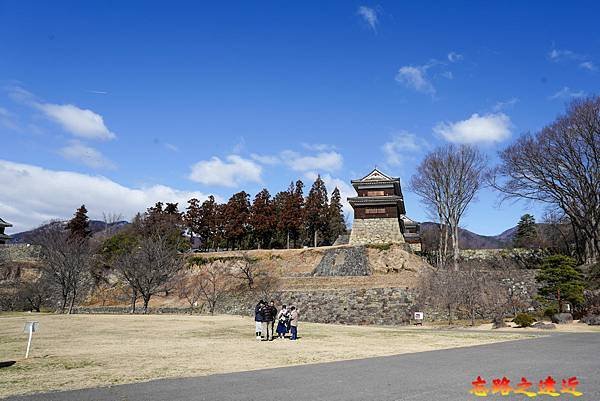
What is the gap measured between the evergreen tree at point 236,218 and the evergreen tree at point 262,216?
1012 mm

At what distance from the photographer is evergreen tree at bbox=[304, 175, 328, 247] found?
58.0 meters

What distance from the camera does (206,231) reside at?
2274 inches

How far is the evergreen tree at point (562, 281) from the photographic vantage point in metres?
25.3

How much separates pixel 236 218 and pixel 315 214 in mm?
10620

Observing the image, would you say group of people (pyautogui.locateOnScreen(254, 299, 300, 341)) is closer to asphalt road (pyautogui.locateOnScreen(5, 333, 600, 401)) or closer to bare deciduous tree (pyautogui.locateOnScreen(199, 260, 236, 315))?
asphalt road (pyautogui.locateOnScreen(5, 333, 600, 401))

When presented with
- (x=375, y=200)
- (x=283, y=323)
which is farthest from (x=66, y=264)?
(x=375, y=200)

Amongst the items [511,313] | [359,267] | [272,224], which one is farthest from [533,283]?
[272,224]

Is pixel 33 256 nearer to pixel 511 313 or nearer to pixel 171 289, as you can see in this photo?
pixel 171 289

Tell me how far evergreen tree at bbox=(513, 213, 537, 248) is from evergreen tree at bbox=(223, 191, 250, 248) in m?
35.0

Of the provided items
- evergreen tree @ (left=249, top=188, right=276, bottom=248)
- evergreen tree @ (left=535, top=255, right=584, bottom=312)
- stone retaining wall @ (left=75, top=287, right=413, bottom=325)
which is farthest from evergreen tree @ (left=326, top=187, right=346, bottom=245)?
evergreen tree @ (left=535, top=255, right=584, bottom=312)

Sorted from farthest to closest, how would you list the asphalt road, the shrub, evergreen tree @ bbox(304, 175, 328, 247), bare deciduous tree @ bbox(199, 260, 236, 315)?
1. evergreen tree @ bbox(304, 175, 328, 247)
2. bare deciduous tree @ bbox(199, 260, 236, 315)
3. the shrub
4. the asphalt road

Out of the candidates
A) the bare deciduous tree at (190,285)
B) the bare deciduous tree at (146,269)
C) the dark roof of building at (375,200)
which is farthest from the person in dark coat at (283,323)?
the dark roof of building at (375,200)

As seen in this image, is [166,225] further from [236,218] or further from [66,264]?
[66,264]

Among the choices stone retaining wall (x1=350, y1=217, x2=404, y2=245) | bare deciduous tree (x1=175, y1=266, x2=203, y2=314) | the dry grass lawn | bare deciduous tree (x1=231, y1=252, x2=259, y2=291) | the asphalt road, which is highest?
stone retaining wall (x1=350, y1=217, x2=404, y2=245)
